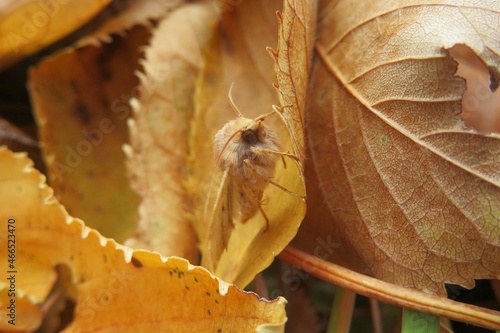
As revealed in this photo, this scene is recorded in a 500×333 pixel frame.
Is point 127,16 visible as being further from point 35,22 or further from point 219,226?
point 219,226

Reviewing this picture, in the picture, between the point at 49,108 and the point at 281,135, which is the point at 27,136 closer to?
the point at 49,108

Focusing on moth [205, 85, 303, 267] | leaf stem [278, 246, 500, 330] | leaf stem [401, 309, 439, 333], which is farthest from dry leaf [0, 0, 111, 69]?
leaf stem [401, 309, 439, 333]

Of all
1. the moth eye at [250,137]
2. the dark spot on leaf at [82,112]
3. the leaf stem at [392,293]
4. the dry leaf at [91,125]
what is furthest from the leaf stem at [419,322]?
the dark spot on leaf at [82,112]

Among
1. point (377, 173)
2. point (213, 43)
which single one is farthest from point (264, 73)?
point (377, 173)

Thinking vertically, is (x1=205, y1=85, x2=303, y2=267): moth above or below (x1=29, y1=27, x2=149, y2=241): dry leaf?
above

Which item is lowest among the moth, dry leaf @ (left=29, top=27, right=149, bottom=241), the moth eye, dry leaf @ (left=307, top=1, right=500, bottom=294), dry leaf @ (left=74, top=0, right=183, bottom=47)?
dry leaf @ (left=29, top=27, right=149, bottom=241)

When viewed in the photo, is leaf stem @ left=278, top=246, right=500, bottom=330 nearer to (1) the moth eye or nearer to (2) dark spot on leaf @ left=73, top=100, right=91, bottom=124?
(1) the moth eye

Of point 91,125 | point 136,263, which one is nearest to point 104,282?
point 136,263
